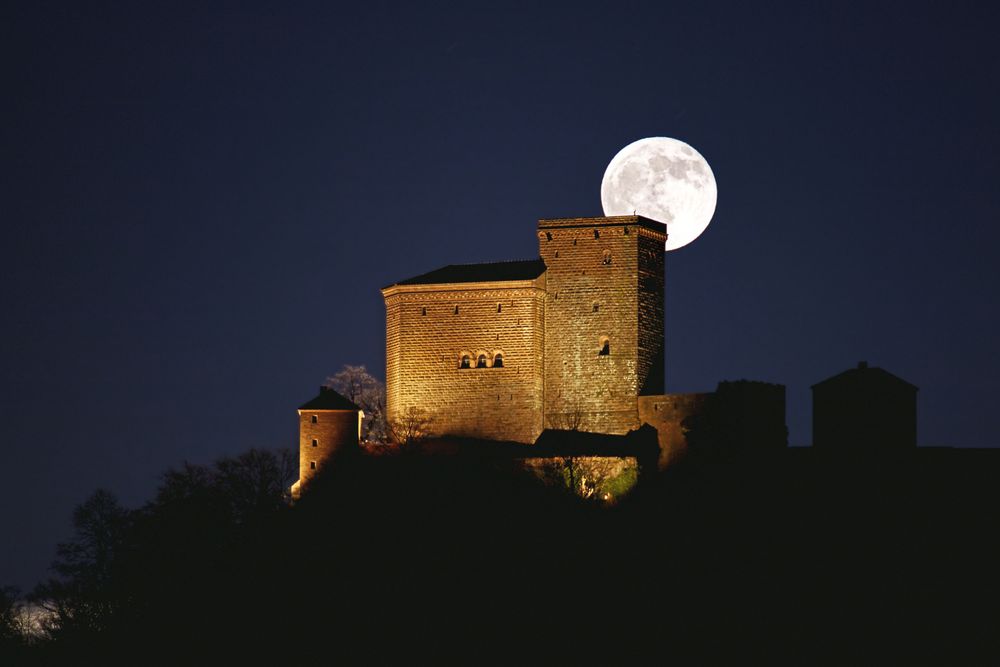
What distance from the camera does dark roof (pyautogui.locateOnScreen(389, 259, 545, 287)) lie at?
73.1 m

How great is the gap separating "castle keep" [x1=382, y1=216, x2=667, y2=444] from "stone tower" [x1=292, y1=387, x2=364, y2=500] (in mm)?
2066

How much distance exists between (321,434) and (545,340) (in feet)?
25.9

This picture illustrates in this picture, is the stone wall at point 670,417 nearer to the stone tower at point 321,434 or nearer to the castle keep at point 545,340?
the castle keep at point 545,340

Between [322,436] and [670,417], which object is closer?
[670,417]

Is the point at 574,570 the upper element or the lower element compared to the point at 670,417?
lower

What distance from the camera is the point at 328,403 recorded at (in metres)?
72.1

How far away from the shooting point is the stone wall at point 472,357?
236ft

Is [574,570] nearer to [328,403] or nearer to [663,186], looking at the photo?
[328,403]

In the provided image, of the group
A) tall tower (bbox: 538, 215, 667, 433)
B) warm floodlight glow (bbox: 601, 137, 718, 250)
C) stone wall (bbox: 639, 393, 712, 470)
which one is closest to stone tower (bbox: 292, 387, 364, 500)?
tall tower (bbox: 538, 215, 667, 433)

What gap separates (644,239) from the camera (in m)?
73.1

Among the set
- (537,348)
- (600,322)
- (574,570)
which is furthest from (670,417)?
(574,570)

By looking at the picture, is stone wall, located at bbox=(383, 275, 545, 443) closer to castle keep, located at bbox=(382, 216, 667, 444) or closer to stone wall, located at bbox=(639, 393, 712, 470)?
castle keep, located at bbox=(382, 216, 667, 444)

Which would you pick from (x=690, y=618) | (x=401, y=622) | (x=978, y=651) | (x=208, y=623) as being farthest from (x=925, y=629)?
(x=208, y=623)

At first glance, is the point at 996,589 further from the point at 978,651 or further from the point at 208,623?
the point at 208,623
